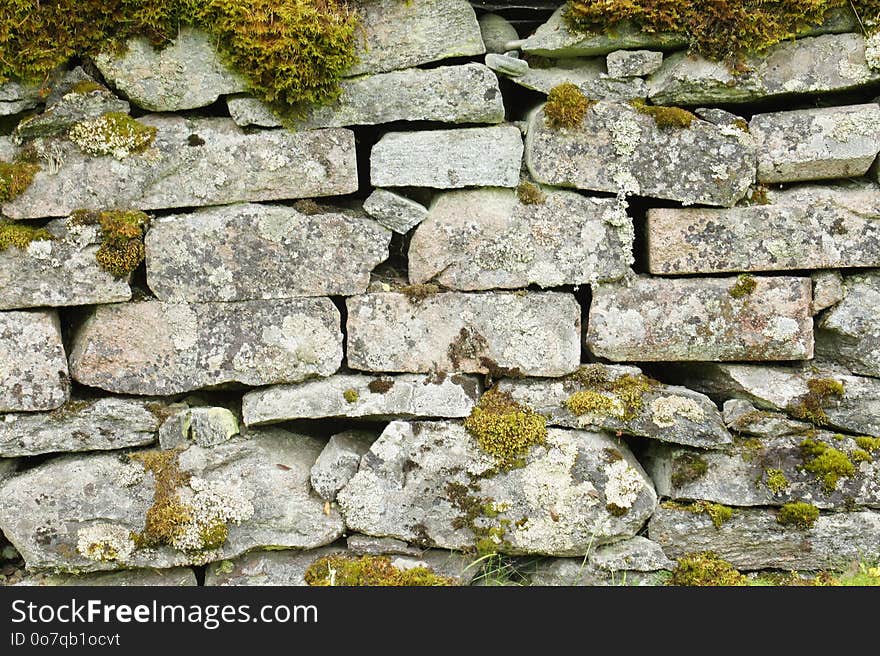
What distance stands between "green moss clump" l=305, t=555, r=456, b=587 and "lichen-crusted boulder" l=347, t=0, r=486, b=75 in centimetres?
244

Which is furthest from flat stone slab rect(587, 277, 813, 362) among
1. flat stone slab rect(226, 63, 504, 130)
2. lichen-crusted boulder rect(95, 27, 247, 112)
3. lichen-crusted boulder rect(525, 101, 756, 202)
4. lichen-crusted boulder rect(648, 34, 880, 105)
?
lichen-crusted boulder rect(95, 27, 247, 112)

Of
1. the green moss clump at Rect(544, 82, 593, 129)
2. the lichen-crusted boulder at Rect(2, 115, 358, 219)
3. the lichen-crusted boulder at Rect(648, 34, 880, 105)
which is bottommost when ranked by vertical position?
the lichen-crusted boulder at Rect(2, 115, 358, 219)

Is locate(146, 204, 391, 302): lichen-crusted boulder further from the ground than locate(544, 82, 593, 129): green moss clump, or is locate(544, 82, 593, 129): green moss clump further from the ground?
locate(544, 82, 593, 129): green moss clump

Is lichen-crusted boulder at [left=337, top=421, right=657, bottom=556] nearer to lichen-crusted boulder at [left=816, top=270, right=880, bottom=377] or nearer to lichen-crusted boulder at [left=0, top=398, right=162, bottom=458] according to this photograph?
lichen-crusted boulder at [left=0, top=398, right=162, bottom=458]

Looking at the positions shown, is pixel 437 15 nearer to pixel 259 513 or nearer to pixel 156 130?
pixel 156 130

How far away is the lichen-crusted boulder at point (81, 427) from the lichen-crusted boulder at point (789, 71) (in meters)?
3.13

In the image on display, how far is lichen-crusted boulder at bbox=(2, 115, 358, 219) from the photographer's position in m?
3.69

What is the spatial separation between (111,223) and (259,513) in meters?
1.60

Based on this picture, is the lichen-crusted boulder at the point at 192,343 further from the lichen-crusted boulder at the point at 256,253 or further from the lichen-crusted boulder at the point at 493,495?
the lichen-crusted boulder at the point at 493,495

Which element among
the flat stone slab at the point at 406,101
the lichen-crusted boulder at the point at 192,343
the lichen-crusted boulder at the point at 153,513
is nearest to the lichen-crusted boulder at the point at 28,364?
the lichen-crusted boulder at the point at 192,343

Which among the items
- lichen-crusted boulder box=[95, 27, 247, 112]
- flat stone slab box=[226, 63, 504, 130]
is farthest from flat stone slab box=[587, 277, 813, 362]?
lichen-crusted boulder box=[95, 27, 247, 112]

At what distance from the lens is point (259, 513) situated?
3.73 metres

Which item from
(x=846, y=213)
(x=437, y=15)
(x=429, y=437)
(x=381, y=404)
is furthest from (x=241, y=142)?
(x=846, y=213)

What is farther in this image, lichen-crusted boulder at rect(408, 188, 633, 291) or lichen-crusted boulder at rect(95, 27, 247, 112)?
lichen-crusted boulder at rect(408, 188, 633, 291)
